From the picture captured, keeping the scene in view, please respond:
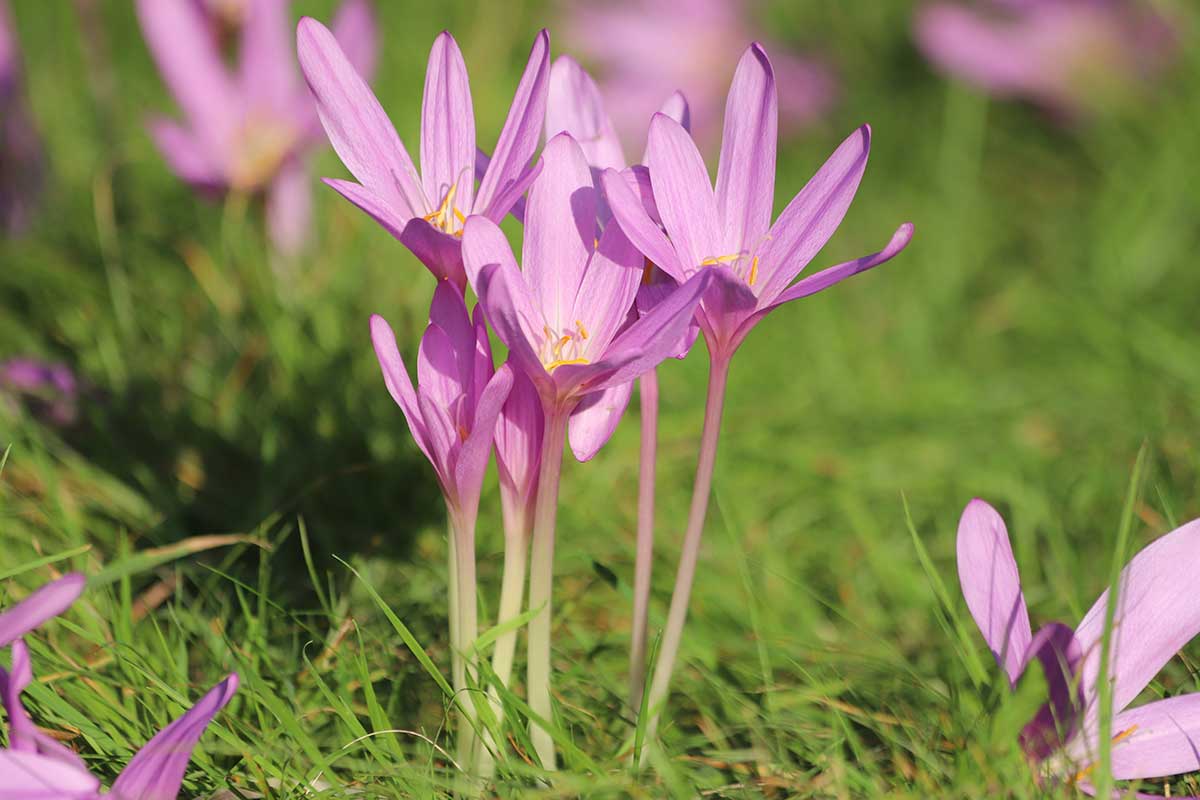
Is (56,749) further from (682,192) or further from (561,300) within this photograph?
(682,192)

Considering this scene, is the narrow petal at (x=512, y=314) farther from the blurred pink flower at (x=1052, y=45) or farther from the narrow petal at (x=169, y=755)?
the blurred pink flower at (x=1052, y=45)

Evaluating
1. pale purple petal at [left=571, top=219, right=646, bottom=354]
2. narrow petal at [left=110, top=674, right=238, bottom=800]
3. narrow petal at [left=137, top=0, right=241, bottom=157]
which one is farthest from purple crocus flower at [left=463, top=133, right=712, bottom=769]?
narrow petal at [left=137, top=0, right=241, bottom=157]

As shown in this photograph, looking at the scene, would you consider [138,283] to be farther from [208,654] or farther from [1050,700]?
[1050,700]

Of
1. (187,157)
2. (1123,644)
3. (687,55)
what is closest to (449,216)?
(1123,644)

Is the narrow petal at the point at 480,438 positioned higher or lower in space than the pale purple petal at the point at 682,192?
lower

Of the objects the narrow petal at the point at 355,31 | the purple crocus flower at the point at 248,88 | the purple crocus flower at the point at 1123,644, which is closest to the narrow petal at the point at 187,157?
the purple crocus flower at the point at 248,88

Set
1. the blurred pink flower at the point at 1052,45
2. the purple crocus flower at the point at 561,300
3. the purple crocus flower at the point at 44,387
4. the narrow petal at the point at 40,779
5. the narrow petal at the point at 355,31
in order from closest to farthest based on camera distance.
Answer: the narrow petal at the point at 40,779
the purple crocus flower at the point at 561,300
the purple crocus flower at the point at 44,387
the narrow petal at the point at 355,31
the blurred pink flower at the point at 1052,45

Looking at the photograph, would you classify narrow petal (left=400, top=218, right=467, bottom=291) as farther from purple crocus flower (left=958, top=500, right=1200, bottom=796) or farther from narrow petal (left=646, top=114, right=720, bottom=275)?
purple crocus flower (left=958, top=500, right=1200, bottom=796)
